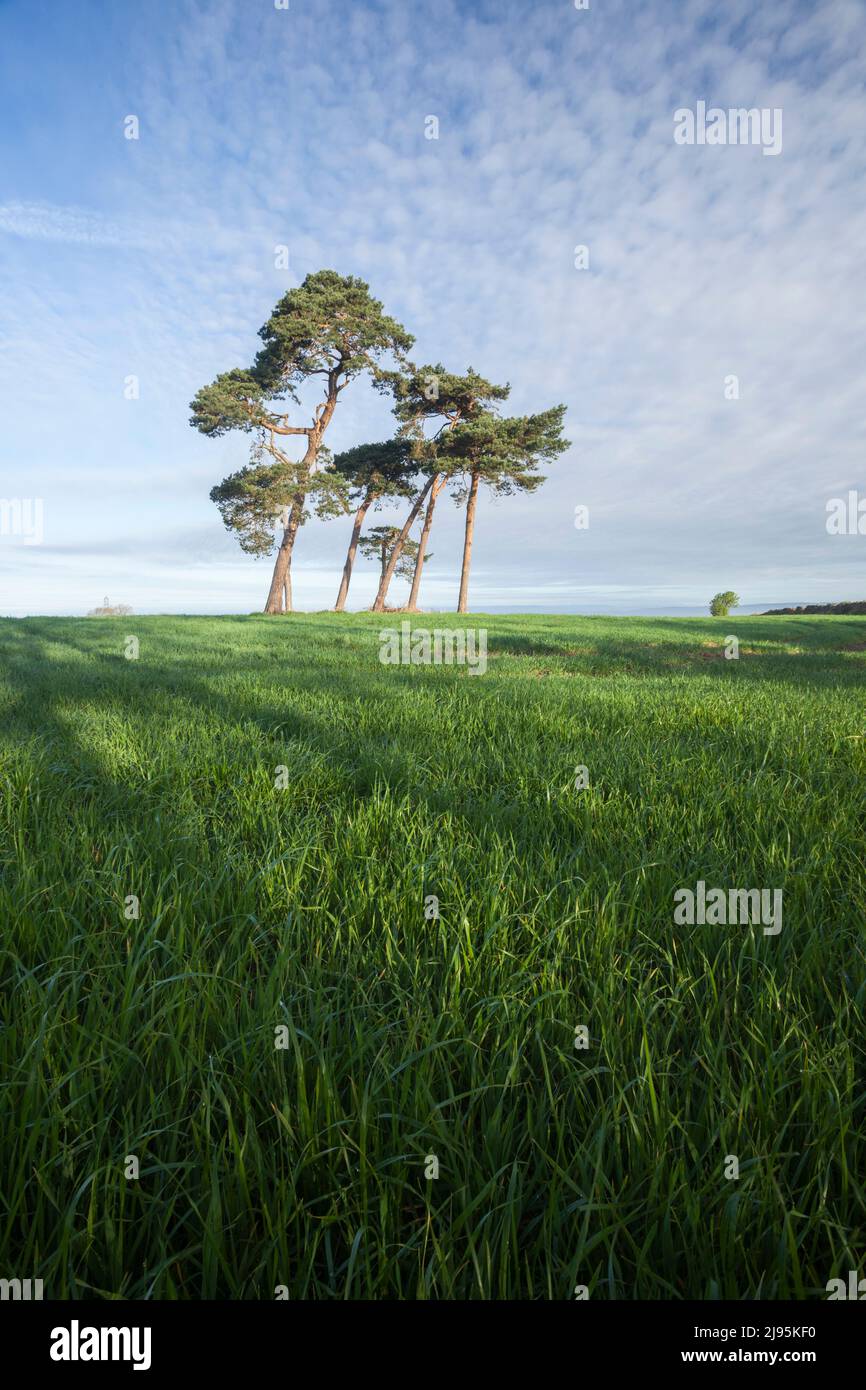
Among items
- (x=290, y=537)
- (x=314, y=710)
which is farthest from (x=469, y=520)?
(x=314, y=710)

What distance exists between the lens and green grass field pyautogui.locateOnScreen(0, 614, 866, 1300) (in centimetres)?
103

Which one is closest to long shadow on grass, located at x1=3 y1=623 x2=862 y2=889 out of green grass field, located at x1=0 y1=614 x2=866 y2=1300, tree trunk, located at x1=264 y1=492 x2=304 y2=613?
green grass field, located at x1=0 y1=614 x2=866 y2=1300

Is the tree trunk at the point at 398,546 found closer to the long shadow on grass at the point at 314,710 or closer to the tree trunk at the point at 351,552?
the tree trunk at the point at 351,552

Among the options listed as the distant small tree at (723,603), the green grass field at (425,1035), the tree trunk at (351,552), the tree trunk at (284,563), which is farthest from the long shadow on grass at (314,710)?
the distant small tree at (723,603)

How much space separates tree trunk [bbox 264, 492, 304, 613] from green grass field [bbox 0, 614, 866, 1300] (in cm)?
3065

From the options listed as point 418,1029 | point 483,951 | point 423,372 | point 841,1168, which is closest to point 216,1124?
point 418,1029

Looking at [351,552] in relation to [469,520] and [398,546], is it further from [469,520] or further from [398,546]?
[469,520]

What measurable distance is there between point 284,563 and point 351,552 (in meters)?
5.98

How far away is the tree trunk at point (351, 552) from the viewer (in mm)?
37156

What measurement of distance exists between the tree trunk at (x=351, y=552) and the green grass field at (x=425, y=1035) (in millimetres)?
34770

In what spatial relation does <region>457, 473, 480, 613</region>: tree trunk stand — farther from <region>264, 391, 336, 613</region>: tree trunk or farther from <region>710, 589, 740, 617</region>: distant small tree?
<region>710, 589, 740, 617</region>: distant small tree
